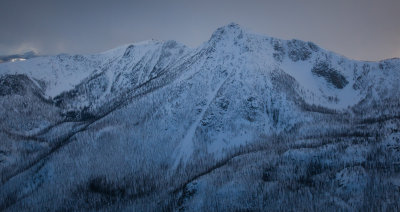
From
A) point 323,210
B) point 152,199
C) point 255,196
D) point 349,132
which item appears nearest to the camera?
point 323,210

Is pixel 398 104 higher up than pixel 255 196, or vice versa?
pixel 398 104

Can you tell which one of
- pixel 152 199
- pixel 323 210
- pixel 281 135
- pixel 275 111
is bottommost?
pixel 152 199

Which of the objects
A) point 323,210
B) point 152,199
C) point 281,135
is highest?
point 281,135

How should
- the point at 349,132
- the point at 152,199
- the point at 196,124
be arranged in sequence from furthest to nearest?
1. the point at 196,124
2. the point at 349,132
3. the point at 152,199

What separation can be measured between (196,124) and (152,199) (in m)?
68.6

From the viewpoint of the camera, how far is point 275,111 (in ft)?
636

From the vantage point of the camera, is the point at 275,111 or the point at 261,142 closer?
the point at 261,142

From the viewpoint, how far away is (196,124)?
191 metres

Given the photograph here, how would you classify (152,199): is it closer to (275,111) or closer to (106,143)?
(106,143)

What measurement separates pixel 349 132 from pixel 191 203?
99117 mm

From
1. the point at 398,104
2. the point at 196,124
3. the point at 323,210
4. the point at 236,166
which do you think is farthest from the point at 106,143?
the point at 398,104

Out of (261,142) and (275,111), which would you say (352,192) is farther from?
(275,111)

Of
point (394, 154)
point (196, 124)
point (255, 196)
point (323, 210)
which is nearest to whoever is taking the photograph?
point (323, 210)

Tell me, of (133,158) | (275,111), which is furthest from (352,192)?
(133,158)
